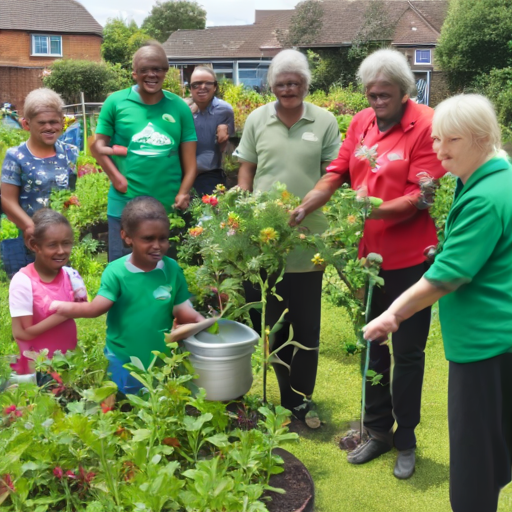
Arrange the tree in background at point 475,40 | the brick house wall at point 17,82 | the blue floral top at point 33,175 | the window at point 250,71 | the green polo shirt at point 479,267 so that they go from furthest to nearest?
the window at point 250,71 → the brick house wall at point 17,82 → the tree in background at point 475,40 → the blue floral top at point 33,175 → the green polo shirt at point 479,267

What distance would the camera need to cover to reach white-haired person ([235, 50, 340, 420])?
3.62 metres

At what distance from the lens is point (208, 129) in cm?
521

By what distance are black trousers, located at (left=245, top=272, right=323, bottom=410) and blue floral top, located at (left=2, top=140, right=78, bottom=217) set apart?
1393mm

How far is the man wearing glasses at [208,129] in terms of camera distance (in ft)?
17.0

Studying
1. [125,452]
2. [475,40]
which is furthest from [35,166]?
[475,40]

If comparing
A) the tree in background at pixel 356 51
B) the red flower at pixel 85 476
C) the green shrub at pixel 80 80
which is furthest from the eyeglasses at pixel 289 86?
the tree in background at pixel 356 51

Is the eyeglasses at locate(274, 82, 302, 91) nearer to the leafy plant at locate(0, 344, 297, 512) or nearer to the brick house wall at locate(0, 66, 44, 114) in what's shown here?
the leafy plant at locate(0, 344, 297, 512)

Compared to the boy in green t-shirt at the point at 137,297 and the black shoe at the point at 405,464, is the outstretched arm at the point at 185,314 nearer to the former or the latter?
the boy in green t-shirt at the point at 137,297

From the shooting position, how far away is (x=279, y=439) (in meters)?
2.77

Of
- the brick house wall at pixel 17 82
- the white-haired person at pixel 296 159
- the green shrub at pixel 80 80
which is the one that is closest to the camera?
the white-haired person at pixel 296 159

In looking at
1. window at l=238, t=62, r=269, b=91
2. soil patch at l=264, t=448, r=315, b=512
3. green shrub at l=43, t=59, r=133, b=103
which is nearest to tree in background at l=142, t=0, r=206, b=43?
window at l=238, t=62, r=269, b=91

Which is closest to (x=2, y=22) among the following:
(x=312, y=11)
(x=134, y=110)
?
(x=312, y=11)

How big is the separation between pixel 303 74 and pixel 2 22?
44064mm

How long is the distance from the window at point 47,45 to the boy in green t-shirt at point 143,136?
42584 millimetres
